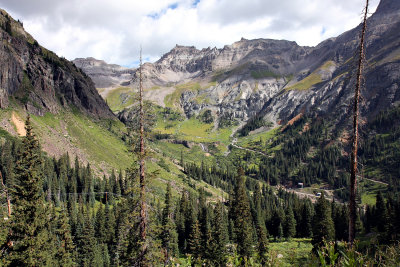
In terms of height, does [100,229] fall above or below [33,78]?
below

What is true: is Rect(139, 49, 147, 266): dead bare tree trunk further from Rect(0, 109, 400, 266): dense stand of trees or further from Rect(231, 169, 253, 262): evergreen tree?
Rect(231, 169, 253, 262): evergreen tree

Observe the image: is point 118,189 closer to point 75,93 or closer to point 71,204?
point 71,204

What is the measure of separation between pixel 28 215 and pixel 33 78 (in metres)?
170

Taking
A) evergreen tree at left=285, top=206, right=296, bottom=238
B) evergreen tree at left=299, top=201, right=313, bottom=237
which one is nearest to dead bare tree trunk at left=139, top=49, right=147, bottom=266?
evergreen tree at left=285, top=206, right=296, bottom=238

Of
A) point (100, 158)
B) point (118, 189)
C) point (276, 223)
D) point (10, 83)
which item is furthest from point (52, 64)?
point (276, 223)

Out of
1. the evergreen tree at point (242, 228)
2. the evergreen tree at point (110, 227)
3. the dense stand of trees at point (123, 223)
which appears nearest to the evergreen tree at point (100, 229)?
the dense stand of trees at point (123, 223)

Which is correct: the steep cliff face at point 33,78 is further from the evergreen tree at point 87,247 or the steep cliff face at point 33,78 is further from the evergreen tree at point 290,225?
the evergreen tree at point 290,225

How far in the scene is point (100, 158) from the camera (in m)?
142

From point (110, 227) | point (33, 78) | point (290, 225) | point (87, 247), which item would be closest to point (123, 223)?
point (87, 247)

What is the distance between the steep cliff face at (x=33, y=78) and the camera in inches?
5591

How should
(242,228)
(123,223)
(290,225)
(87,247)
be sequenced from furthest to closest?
(290,225), (87,247), (242,228), (123,223)

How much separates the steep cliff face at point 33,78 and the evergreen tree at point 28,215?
13299 centimetres

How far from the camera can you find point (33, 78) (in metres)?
160

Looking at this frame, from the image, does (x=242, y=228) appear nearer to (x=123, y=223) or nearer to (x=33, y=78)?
(x=123, y=223)
